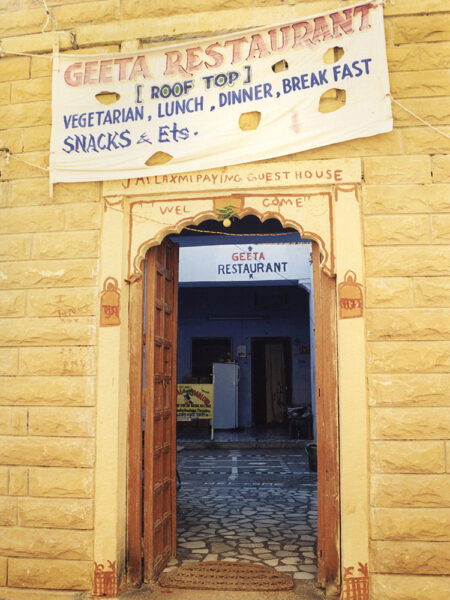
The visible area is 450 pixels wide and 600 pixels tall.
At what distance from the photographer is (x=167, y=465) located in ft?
16.3

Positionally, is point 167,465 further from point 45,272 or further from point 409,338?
point 409,338

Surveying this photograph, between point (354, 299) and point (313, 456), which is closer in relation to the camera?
point (354, 299)

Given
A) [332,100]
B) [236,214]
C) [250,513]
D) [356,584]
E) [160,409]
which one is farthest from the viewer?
[250,513]

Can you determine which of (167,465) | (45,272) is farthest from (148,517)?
(45,272)

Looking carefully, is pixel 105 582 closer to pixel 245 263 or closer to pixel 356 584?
pixel 356 584

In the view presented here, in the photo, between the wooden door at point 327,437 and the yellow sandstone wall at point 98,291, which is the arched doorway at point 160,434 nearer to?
the wooden door at point 327,437

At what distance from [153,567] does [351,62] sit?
14.4 feet

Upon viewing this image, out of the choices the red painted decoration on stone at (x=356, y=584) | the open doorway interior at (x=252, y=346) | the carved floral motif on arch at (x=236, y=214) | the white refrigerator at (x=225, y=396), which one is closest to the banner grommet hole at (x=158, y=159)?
the carved floral motif on arch at (x=236, y=214)

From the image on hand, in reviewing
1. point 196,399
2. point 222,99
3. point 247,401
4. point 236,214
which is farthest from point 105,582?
point 247,401

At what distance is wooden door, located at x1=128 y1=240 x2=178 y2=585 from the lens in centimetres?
431

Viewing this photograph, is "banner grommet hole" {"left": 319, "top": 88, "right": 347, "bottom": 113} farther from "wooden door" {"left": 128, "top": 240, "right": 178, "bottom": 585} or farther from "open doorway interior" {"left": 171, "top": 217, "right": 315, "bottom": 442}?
"open doorway interior" {"left": 171, "top": 217, "right": 315, "bottom": 442}

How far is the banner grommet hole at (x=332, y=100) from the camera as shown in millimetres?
4242

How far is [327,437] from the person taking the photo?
4.13 m

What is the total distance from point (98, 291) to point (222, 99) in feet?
6.23
